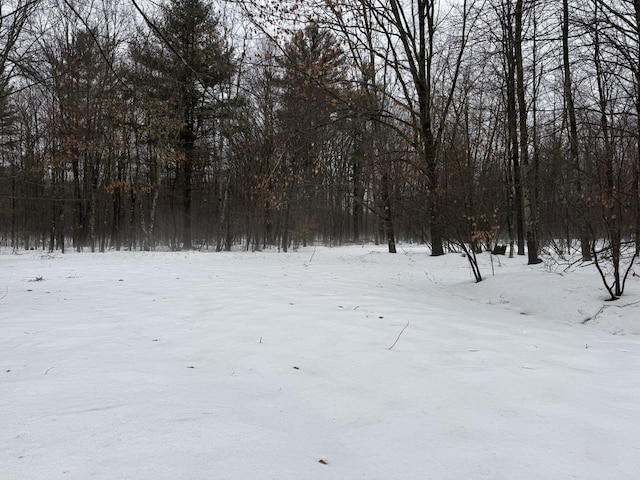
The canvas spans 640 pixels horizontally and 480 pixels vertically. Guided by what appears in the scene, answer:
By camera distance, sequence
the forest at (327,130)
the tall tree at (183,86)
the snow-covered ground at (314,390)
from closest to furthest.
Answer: the snow-covered ground at (314,390), the forest at (327,130), the tall tree at (183,86)

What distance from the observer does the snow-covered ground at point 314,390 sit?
160 cm

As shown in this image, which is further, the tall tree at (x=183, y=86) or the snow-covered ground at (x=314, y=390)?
the tall tree at (x=183, y=86)

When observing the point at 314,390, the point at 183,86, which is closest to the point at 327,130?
the point at 183,86

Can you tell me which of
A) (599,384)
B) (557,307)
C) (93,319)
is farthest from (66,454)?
(557,307)

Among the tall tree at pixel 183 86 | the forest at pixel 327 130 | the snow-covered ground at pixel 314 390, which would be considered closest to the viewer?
the snow-covered ground at pixel 314 390

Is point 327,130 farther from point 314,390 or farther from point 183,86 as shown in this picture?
point 314,390

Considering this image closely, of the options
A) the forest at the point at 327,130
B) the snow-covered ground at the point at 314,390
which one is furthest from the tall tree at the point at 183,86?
the snow-covered ground at the point at 314,390

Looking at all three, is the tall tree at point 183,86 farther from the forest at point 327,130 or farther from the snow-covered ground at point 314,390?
the snow-covered ground at point 314,390

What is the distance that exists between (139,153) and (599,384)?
22391 mm

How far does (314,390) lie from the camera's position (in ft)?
7.85

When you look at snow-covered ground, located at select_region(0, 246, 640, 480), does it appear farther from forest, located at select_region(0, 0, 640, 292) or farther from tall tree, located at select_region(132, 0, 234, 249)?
tall tree, located at select_region(132, 0, 234, 249)

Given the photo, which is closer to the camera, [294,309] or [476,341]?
[476,341]

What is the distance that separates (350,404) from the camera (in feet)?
7.22

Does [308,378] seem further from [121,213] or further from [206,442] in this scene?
[121,213]
